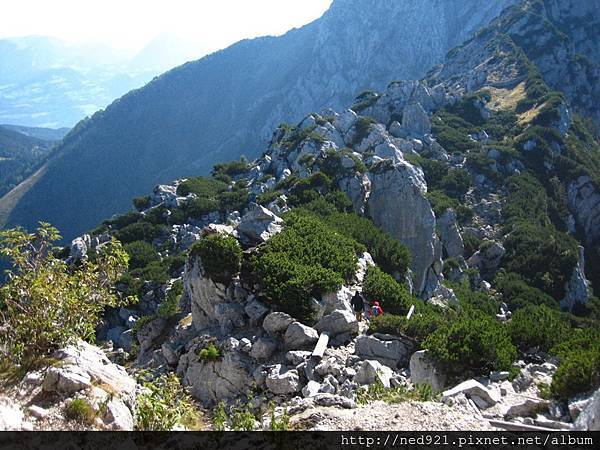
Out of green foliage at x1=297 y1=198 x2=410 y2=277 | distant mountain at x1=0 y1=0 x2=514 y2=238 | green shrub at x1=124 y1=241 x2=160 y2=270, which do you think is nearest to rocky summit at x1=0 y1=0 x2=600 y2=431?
green foliage at x1=297 y1=198 x2=410 y2=277

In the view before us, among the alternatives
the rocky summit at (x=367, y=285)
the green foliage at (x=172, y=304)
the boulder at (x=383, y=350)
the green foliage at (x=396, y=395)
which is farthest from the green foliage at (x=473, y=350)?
the green foliage at (x=172, y=304)

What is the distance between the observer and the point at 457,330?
1545cm

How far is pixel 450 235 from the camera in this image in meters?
50.6

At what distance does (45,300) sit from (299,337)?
862cm

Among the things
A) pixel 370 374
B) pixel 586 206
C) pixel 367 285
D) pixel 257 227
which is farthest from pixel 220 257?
pixel 586 206

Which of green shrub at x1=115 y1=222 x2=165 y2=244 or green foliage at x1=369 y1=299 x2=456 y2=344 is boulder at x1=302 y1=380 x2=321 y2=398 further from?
green shrub at x1=115 y1=222 x2=165 y2=244

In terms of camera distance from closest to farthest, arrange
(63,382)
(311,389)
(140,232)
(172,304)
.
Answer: (63,382), (311,389), (172,304), (140,232)

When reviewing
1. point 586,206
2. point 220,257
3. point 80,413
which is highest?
point 80,413

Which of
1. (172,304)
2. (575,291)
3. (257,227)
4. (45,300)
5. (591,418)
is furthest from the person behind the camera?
(575,291)

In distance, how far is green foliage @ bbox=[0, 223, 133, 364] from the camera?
Answer: 11.6 metres

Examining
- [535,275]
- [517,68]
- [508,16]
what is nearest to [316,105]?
[508,16]

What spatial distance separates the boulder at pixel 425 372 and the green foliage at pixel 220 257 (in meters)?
8.66

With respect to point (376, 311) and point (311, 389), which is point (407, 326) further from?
point (311, 389)

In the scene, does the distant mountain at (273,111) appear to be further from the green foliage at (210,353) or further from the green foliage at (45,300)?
the green foliage at (45,300)
